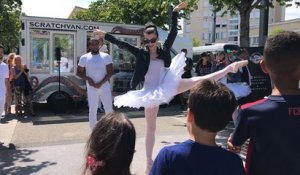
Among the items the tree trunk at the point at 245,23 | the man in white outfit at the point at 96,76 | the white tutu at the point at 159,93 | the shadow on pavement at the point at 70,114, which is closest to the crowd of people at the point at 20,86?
the shadow on pavement at the point at 70,114

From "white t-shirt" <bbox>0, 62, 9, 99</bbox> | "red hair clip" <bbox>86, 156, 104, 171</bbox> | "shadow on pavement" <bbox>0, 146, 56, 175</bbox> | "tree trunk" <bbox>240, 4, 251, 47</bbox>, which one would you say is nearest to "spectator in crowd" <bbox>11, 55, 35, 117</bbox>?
"white t-shirt" <bbox>0, 62, 9, 99</bbox>

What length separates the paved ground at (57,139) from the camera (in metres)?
6.66

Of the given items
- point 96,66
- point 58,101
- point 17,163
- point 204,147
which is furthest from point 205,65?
point 204,147

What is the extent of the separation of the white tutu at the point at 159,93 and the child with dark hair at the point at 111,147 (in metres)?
3.45

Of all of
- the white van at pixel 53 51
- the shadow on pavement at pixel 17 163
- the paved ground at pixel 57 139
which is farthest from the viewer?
the white van at pixel 53 51

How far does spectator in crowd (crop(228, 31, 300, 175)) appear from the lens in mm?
Result: 2484

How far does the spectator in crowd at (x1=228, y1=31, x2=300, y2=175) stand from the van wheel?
10.3 meters

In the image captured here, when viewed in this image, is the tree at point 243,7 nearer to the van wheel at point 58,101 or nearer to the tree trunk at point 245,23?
the tree trunk at point 245,23

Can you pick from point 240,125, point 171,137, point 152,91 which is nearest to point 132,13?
point 171,137

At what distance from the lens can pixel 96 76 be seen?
24.2 ft

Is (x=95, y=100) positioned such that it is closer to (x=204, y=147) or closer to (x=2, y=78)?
(x=2, y=78)

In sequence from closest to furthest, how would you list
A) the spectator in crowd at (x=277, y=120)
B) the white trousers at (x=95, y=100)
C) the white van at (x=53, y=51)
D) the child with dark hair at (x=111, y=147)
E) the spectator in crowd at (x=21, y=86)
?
the child with dark hair at (x=111, y=147) → the spectator in crowd at (x=277, y=120) → the white trousers at (x=95, y=100) → the spectator in crowd at (x=21, y=86) → the white van at (x=53, y=51)

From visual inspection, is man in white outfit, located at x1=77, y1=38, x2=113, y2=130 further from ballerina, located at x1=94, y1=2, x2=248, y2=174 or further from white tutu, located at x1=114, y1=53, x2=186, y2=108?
white tutu, located at x1=114, y1=53, x2=186, y2=108

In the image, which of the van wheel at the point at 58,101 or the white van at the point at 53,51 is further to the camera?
the van wheel at the point at 58,101
